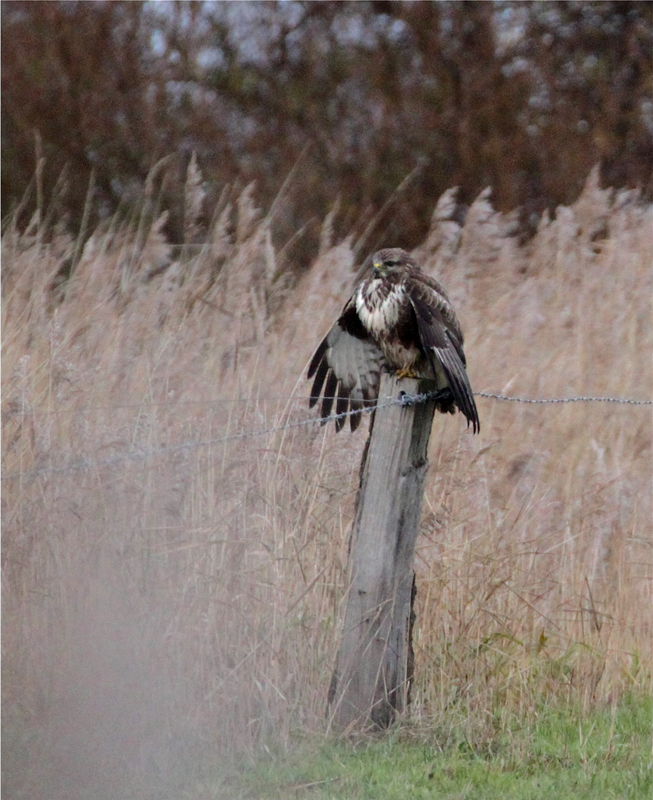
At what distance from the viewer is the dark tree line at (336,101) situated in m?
9.01

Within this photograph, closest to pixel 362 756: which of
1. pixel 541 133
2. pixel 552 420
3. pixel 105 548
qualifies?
pixel 105 548

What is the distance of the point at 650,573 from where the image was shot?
4.29 metres

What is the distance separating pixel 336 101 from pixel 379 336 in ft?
21.1

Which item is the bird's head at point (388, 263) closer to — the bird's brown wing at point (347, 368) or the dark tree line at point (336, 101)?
the bird's brown wing at point (347, 368)

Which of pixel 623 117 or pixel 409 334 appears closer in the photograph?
pixel 409 334

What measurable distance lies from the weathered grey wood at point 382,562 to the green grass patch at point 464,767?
0.44ft

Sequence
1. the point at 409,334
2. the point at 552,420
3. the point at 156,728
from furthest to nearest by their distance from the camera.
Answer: the point at 552,420
the point at 409,334
the point at 156,728

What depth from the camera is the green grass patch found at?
3.05m

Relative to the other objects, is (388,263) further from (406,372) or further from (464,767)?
(464,767)

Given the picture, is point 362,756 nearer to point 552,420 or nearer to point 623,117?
point 552,420

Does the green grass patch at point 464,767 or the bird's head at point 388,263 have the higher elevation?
the bird's head at point 388,263

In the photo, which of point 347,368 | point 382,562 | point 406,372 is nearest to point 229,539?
point 382,562

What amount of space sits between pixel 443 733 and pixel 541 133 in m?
7.25

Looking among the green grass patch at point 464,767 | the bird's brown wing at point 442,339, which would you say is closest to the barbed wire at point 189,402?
the bird's brown wing at point 442,339
